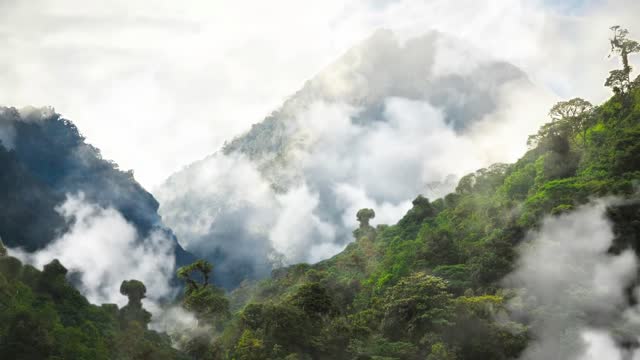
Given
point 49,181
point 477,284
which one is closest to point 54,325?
point 477,284

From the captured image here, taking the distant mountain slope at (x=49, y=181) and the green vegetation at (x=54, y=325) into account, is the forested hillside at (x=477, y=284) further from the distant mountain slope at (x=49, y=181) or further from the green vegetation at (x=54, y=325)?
the distant mountain slope at (x=49, y=181)

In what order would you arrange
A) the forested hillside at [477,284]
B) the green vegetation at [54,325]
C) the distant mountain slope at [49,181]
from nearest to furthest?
the green vegetation at [54,325], the forested hillside at [477,284], the distant mountain slope at [49,181]

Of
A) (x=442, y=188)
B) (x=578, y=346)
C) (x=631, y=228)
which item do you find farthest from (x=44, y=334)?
(x=442, y=188)

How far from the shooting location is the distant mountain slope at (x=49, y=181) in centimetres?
9425

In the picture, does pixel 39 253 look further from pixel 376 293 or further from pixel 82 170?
pixel 376 293

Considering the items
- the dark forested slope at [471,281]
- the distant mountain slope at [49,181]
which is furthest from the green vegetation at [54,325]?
the distant mountain slope at [49,181]

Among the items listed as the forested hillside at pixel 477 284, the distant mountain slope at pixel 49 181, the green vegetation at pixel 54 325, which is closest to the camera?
the green vegetation at pixel 54 325

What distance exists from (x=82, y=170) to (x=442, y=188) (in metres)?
110

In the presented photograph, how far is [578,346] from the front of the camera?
43938mm

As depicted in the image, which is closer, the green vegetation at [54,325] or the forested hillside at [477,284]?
the green vegetation at [54,325]

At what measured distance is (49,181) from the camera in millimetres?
126875

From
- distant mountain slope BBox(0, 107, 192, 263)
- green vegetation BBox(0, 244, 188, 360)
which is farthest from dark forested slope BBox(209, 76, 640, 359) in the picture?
distant mountain slope BBox(0, 107, 192, 263)

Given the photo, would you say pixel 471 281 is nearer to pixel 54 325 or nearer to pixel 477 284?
pixel 477 284

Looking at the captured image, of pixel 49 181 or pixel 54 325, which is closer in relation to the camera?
pixel 54 325
